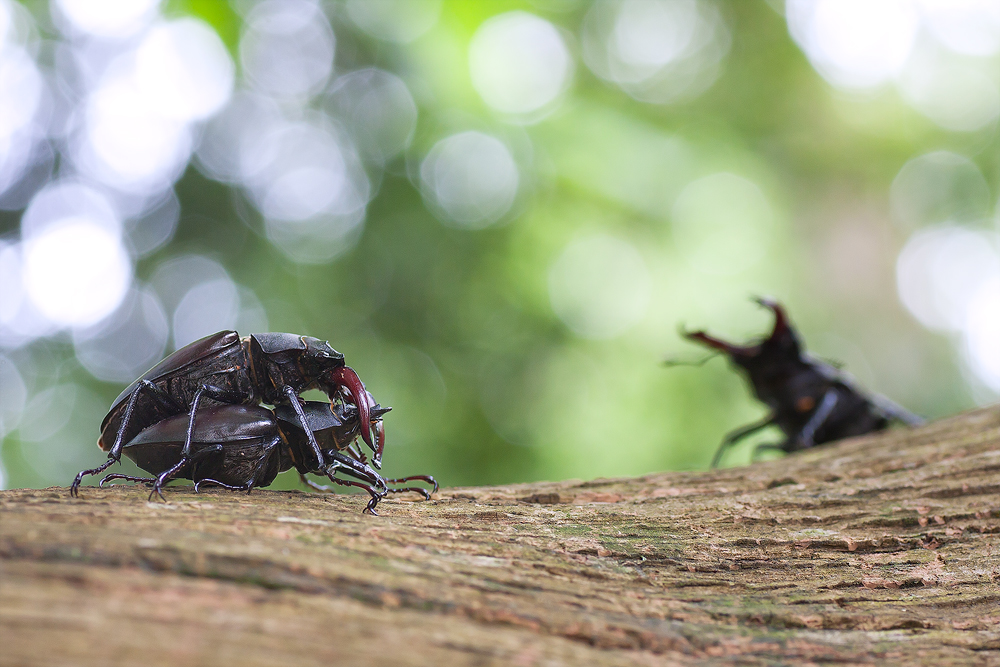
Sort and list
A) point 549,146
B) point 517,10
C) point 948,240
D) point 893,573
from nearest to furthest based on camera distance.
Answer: point 893,573
point 517,10
point 549,146
point 948,240

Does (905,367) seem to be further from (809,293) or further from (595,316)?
(595,316)

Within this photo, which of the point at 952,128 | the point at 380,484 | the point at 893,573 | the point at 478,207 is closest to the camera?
the point at 893,573

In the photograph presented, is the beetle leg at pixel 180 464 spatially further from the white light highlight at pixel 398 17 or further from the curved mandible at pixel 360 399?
the white light highlight at pixel 398 17

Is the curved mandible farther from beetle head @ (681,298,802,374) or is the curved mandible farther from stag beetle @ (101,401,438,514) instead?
beetle head @ (681,298,802,374)

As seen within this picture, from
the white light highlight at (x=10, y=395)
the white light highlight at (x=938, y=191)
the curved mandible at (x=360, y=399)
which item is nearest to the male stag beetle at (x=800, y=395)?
the curved mandible at (x=360, y=399)

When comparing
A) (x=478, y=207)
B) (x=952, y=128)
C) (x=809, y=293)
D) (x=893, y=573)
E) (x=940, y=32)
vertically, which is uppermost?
(x=940, y=32)

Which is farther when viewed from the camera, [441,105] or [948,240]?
[948,240]

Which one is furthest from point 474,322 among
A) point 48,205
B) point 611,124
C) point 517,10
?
point 48,205
